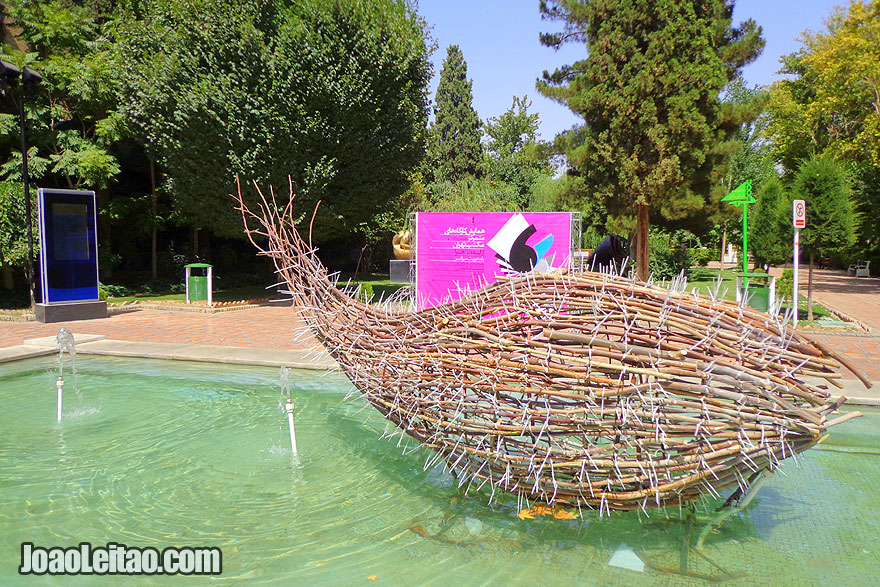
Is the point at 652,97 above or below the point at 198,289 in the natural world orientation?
above

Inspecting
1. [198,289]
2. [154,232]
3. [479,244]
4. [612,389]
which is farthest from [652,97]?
[154,232]

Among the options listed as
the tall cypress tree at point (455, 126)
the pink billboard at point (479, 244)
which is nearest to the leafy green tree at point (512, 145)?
the tall cypress tree at point (455, 126)

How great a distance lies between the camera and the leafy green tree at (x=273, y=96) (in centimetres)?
1616

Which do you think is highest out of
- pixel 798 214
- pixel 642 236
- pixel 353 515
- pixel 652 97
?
pixel 652 97

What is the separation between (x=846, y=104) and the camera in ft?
74.7

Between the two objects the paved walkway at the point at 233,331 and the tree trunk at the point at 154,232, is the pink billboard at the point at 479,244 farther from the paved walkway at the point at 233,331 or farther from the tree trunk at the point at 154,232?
the tree trunk at the point at 154,232

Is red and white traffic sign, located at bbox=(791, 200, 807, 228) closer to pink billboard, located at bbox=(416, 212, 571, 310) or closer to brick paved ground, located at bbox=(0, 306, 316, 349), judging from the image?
pink billboard, located at bbox=(416, 212, 571, 310)

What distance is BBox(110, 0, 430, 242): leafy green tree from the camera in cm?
1616

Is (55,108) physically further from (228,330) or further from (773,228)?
(773,228)

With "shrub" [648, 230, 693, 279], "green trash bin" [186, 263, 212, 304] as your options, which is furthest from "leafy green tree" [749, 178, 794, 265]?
"green trash bin" [186, 263, 212, 304]

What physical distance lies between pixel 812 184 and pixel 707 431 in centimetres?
1370

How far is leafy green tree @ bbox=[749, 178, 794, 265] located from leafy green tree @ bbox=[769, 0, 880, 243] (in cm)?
286

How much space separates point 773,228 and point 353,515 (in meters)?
16.7

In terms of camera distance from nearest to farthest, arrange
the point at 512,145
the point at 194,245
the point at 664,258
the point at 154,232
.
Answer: the point at 154,232 → the point at 194,245 → the point at 664,258 → the point at 512,145
